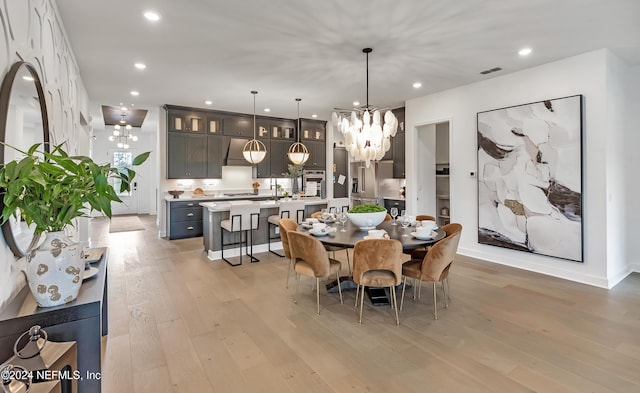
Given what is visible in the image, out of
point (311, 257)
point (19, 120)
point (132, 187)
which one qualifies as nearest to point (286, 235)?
point (311, 257)

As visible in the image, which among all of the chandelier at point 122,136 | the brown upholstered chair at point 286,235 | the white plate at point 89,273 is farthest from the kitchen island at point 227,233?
the chandelier at point 122,136

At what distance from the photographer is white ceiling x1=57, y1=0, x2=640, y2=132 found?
3.05m

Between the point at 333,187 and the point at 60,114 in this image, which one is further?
the point at 333,187

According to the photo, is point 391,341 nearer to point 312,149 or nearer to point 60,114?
point 60,114

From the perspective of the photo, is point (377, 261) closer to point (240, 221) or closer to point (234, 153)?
point (240, 221)

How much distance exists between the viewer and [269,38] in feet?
12.1

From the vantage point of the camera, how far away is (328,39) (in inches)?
146

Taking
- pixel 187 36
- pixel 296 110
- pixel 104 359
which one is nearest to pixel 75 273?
pixel 104 359

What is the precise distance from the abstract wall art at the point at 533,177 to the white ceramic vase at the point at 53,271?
5.24 m

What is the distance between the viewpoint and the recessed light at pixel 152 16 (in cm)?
312

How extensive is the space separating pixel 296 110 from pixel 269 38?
3.97 meters

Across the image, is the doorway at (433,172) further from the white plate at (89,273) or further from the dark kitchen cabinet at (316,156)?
the white plate at (89,273)

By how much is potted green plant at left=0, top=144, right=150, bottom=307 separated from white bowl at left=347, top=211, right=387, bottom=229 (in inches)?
98.9

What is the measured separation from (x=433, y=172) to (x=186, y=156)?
552cm
